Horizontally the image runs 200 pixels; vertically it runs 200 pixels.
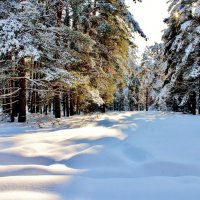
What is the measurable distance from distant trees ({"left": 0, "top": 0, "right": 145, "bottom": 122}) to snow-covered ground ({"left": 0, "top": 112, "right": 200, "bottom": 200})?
13.2 ft

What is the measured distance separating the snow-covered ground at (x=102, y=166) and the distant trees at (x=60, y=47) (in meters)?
4.02

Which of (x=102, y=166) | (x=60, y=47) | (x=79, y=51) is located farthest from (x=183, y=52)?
(x=102, y=166)

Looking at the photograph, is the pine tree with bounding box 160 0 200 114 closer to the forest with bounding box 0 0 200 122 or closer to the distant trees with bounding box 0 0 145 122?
the forest with bounding box 0 0 200 122

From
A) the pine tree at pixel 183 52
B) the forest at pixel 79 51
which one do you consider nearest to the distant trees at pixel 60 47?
the forest at pixel 79 51

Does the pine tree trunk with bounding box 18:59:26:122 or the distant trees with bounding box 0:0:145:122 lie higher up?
the distant trees with bounding box 0:0:145:122

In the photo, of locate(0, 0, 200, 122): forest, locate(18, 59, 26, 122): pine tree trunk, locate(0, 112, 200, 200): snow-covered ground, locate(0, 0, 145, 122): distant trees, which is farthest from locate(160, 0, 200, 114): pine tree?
locate(0, 112, 200, 200): snow-covered ground

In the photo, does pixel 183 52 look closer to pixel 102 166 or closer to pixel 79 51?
pixel 79 51

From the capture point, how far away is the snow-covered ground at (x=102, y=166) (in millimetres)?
3623

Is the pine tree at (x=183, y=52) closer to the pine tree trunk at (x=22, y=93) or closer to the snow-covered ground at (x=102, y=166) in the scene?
the pine tree trunk at (x=22, y=93)

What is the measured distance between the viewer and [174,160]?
5.39 m

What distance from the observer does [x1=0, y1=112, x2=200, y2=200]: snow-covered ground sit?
3.62 metres

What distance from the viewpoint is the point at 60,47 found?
11664 millimetres

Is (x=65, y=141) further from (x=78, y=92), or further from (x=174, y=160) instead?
(x=78, y=92)

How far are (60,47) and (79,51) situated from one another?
2265 millimetres
